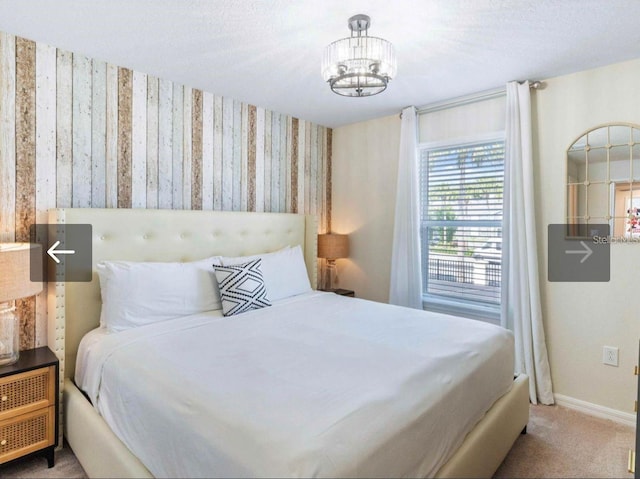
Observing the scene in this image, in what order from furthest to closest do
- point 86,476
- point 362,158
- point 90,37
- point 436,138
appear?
1. point 362,158
2. point 436,138
3. point 90,37
4. point 86,476

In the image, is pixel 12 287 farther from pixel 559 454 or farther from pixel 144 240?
pixel 559 454

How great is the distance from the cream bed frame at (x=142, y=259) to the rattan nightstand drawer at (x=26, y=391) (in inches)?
4.4

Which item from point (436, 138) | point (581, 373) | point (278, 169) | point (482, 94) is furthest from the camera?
point (278, 169)

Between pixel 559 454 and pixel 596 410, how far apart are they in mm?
711

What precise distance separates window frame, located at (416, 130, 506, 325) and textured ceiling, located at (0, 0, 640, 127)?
1.36 feet

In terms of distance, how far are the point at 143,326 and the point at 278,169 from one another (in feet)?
6.44

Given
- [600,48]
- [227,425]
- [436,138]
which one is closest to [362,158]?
[436,138]

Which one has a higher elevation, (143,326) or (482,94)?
(482,94)

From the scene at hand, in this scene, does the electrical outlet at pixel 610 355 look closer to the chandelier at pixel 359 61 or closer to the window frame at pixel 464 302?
the window frame at pixel 464 302

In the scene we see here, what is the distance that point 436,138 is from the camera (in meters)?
3.27

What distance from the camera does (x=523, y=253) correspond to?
8.83 ft

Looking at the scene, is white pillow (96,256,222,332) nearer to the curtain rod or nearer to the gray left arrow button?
the gray left arrow button

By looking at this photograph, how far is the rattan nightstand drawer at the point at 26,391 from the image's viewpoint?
180cm

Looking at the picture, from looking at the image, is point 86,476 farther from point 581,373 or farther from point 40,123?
point 581,373
